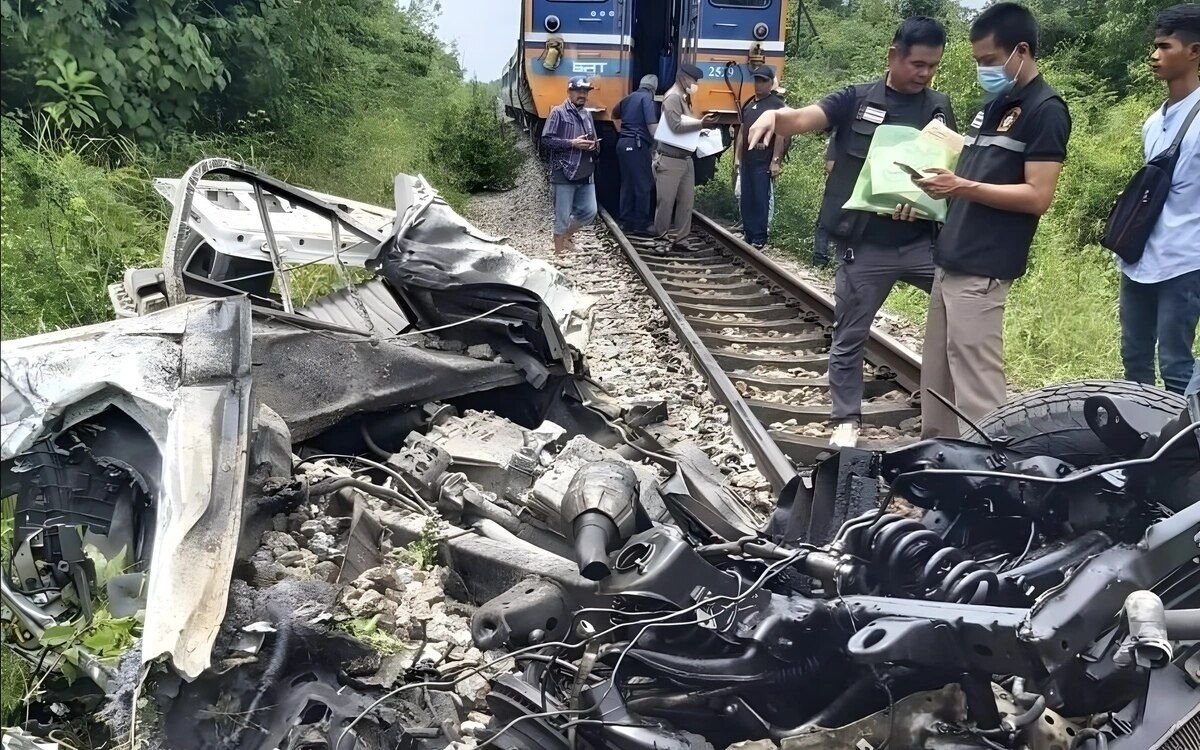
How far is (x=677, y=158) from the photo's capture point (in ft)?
34.9

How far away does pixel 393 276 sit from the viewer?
4539mm

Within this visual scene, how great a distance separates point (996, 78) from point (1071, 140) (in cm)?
843

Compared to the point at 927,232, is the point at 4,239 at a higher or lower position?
higher

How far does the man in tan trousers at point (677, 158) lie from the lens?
1050 centimetres

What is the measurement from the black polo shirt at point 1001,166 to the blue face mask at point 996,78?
5 centimetres

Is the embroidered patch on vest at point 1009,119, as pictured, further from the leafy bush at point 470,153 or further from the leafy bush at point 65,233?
the leafy bush at point 470,153

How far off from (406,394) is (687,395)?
2.19 meters

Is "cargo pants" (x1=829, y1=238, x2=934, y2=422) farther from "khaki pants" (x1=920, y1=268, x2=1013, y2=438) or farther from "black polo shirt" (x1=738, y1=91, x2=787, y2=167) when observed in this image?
A: "black polo shirt" (x1=738, y1=91, x2=787, y2=167)

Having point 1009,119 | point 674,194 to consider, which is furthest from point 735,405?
point 674,194

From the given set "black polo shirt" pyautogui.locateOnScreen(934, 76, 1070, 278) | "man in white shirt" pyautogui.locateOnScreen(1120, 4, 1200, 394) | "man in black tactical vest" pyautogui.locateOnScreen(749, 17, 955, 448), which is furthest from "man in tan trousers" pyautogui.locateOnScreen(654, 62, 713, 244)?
"black polo shirt" pyautogui.locateOnScreen(934, 76, 1070, 278)

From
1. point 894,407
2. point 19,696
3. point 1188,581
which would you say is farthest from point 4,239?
point 894,407

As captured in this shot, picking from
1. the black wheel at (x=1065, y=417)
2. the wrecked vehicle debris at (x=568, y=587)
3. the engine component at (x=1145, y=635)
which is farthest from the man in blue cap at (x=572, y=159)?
the engine component at (x=1145, y=635)

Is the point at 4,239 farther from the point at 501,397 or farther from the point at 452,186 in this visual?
the point at 452,186

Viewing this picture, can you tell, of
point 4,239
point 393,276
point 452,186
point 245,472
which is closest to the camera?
point 4,239
